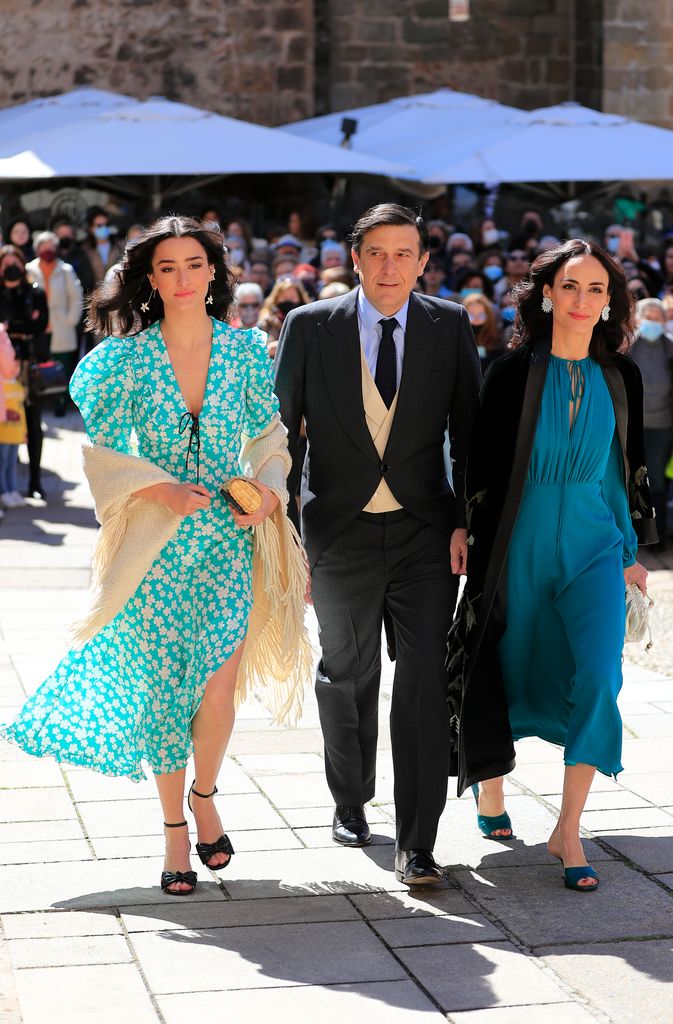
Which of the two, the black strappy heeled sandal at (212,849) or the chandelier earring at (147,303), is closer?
the black strappy heeled sandal at (212,849)

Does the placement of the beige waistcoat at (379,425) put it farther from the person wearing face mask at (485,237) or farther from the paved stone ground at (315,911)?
the person wearing face mask at (485,237)

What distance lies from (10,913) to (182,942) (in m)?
0.48

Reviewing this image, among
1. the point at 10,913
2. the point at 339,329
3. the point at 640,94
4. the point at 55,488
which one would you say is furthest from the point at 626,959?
the point at 640,94

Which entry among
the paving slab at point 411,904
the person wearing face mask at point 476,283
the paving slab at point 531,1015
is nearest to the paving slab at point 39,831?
the paving slab at point 411,904

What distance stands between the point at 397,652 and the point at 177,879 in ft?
2.94

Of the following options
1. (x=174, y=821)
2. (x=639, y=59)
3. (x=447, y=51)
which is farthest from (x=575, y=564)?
A: (x=447, y=51)

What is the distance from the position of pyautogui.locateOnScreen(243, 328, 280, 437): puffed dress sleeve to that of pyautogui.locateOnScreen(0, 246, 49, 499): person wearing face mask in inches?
296

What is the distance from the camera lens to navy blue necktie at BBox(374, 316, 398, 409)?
4766mm

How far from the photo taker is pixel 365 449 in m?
4.73

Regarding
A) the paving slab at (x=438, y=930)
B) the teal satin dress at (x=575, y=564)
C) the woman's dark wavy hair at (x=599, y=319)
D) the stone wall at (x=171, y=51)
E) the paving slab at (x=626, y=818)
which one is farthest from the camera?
the stone wall at (x=171, y=51)

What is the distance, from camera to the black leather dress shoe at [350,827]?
4883 millimetres

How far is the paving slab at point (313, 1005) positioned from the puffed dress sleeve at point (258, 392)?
61.2 inches

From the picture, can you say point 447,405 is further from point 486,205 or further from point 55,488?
point 486,205

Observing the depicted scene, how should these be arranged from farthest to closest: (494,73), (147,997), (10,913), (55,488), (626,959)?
(494,73) → (55,488) → (10,913) → (626,959) → (147,997)
